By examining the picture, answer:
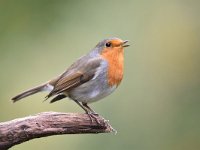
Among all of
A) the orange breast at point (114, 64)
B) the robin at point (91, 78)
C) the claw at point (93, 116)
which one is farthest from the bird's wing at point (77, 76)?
the claw at point (93, 116)

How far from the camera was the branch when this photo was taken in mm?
5930

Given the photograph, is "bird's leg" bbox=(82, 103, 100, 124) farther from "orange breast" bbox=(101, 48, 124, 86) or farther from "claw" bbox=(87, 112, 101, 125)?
"orange breast" bbox=(101, 48, 124, 86)

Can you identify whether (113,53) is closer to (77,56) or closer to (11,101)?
(77,56)

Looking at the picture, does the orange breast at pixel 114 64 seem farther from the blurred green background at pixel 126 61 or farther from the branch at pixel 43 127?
the branch at pixel 43 127

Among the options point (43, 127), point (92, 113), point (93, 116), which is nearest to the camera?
point (43, 127)

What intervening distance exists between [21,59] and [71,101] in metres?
0.81

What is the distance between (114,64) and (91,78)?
0.27 m

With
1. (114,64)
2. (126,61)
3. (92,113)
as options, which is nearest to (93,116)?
(92,113)

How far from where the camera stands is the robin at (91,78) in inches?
274

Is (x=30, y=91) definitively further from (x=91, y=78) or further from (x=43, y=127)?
(x=43, y=127)

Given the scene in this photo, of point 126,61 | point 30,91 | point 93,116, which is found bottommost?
point 93,116

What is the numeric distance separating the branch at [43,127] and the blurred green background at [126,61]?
51 centimetres

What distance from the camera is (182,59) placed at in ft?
27.0

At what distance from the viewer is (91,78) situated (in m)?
7.09
